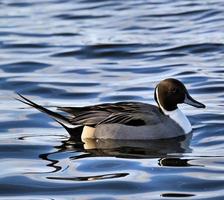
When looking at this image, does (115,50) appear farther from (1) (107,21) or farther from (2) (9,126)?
(2) (9,126)

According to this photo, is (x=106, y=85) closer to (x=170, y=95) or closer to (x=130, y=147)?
(x=170, y=95)

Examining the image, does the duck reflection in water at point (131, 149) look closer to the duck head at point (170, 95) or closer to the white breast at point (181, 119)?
the white breast at point (181, 119)

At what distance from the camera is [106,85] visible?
14672mm

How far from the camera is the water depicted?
9154mm

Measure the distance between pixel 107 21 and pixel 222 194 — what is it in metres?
13.4

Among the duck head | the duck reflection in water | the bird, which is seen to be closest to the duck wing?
the bird

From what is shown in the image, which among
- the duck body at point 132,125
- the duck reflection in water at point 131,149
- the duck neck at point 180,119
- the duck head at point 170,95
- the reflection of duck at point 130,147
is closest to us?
the duck reflection in water at point 131,149

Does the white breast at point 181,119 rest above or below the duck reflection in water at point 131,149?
above

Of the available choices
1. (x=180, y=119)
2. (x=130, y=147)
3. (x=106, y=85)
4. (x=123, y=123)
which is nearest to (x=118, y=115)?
(x=123, y=123)

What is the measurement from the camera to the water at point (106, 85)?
915 centimetres

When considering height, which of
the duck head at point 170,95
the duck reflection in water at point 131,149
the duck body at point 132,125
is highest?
the duck head at point 170,95

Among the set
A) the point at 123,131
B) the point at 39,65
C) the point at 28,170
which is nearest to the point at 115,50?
the point at 39,65

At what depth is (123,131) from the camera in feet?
37.0

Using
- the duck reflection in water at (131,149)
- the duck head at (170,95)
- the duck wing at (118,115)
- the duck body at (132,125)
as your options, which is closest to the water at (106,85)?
the duck reflection in water at (131,149)
